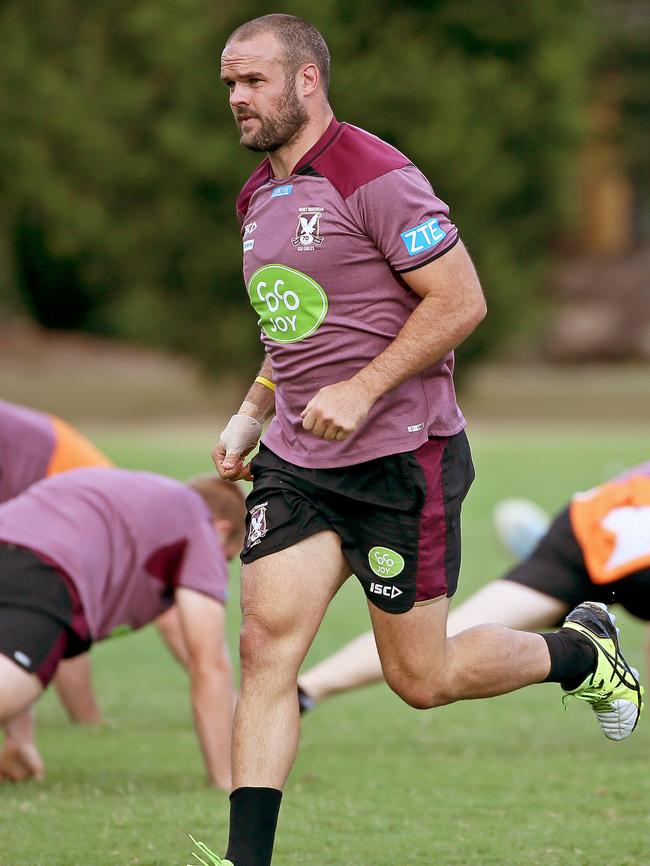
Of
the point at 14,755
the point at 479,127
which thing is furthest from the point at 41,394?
the point at 14,755

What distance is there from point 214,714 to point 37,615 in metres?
0.82

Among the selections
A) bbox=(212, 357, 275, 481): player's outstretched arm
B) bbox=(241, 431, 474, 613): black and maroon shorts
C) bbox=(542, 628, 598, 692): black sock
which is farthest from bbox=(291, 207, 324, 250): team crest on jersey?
bbox=(542, 628, 598, 692): black sock

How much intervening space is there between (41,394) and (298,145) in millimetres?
31569

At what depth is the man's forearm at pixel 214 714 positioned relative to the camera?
604 centimetres

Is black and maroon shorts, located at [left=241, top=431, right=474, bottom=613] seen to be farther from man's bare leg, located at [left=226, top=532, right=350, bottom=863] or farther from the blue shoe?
the blue shoe

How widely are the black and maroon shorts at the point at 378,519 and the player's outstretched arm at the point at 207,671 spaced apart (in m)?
1.56

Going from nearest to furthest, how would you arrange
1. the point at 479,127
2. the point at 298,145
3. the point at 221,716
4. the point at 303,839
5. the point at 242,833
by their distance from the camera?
the point at 242,833 < the point at 298,145 < the point at 303,839 < the point at 221,716 < the point at 479,127

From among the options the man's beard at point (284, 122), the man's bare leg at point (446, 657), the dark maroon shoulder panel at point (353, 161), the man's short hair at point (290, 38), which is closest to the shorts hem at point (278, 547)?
the man's bare leg at point (446, 657)

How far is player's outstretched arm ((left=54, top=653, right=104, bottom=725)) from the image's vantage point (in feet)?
24.8

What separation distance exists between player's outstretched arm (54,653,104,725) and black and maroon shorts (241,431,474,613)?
3270mm

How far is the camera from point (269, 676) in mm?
4379

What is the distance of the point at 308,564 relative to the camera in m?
4.46

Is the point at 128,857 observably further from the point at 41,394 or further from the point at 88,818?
the point at 41,394

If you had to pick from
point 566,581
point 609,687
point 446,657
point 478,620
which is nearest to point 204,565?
point 478,620
